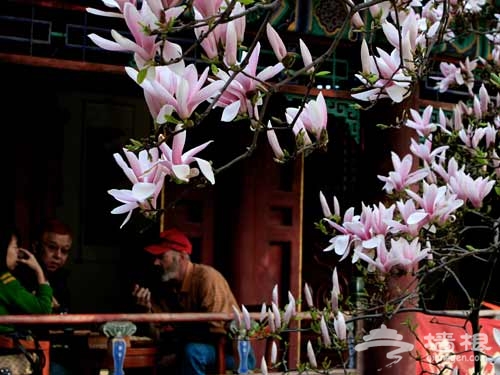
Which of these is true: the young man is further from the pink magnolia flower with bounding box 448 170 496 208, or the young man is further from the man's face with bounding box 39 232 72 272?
the pink magnolia flower with bounding box 448 170 496 208

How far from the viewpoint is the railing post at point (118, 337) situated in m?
6.32

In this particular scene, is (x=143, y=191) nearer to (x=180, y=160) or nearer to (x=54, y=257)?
(x=180, y=160)

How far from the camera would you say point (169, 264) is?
7.41 m

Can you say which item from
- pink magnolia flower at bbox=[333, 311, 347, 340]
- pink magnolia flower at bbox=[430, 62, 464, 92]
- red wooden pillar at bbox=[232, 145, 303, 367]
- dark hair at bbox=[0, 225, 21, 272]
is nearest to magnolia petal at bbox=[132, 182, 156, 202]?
pink magnolia flower at bbox=[333, 311, 347, 340]

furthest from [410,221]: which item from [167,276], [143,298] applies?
[143,298]

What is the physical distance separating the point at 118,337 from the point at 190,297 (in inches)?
41.0

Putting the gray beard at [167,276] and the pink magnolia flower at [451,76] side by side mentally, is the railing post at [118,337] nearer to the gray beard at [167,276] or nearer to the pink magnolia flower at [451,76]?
the gray beard at [167,276]

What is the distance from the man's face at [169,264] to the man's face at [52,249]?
2.44 ft

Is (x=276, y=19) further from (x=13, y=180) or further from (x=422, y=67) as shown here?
(x=422, y=67)

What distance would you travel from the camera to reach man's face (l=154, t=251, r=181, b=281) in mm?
7383

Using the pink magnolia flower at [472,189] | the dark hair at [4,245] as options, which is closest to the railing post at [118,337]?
the dark hair at [4,245]

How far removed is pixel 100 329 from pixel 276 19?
254 centimetres

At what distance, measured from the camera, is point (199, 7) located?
2131mm

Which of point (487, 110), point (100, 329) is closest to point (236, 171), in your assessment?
point (100, 329)
